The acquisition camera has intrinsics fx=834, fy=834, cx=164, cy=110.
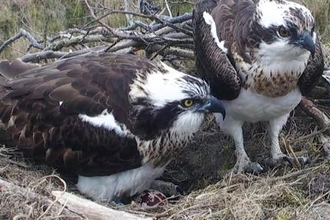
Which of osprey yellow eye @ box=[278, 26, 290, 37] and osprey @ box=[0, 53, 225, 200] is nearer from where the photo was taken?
osprey yellow eye @ box=[278, 26, 290, 37]

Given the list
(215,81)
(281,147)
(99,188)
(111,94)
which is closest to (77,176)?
(99,188)

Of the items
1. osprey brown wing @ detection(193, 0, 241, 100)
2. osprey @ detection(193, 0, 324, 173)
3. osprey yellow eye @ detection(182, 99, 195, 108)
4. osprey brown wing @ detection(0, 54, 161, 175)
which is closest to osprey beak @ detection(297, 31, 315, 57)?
osprey @ detection(193, 0, 324, 173)

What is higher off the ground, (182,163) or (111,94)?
(111,94)

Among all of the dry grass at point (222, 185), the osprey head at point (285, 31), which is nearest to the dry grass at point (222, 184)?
the dry grass at point (222, 185)

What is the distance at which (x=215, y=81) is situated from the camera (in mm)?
5699

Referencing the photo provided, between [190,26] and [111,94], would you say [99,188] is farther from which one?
[190,26]

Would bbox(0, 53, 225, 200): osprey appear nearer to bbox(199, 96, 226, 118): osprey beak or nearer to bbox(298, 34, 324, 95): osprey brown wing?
bbox(199, 96, 226, 118): osprey beak

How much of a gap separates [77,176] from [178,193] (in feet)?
2.56

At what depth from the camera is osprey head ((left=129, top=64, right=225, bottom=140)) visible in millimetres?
5434

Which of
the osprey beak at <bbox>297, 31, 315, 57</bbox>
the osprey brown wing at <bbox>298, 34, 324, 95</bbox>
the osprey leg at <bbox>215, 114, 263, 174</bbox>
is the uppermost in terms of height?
the osprey beak at <bbox>297, 31, 315, 57</bbox>

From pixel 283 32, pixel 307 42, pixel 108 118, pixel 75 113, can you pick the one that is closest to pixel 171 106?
pixel 108 118

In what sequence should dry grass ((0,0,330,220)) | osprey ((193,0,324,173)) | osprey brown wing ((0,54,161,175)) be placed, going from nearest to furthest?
→ dry grass ((0,0,330,220))
osprey ((193,0,324,173))
osprey brown wing ((0,54,161,175))

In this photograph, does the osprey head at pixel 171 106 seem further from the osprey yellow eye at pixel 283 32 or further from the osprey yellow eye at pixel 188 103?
the osprey yellow eye at pixel 283 32

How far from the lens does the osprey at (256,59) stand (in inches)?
210
